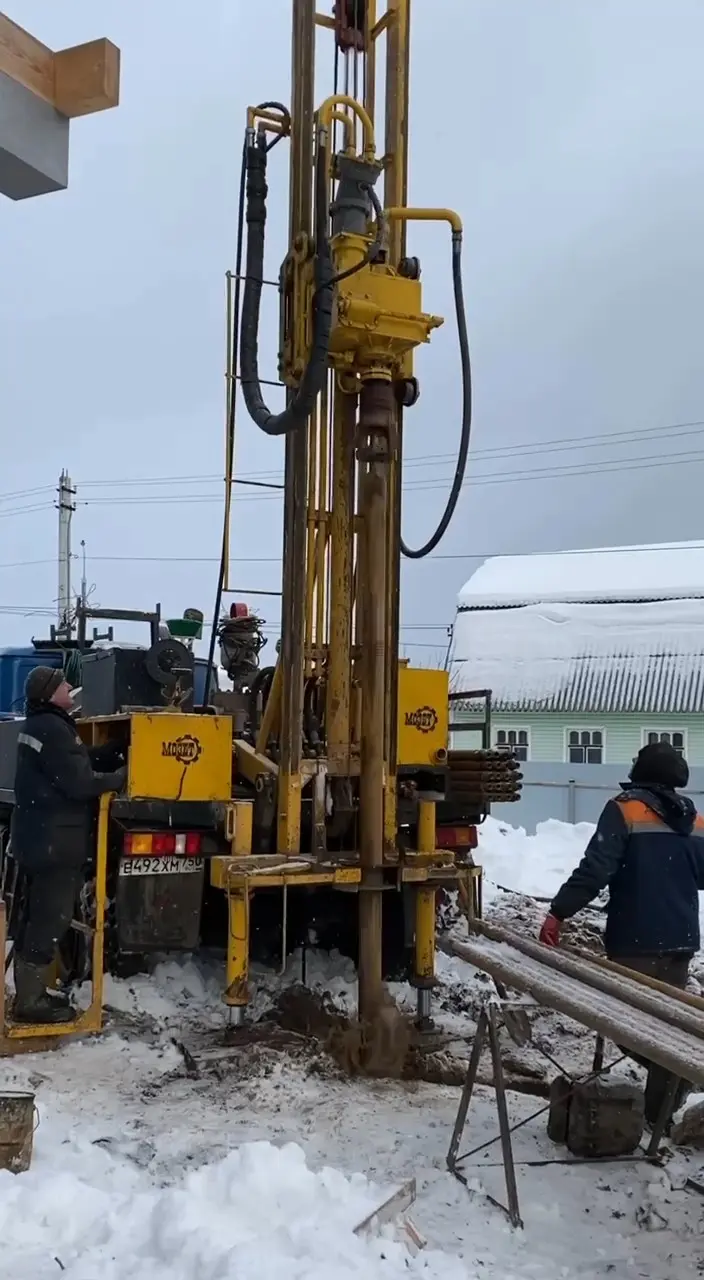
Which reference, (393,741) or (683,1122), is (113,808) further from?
(683,1122)

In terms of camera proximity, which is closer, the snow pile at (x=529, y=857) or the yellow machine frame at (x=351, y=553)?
the yellow machine frame at (x=351, y=553)

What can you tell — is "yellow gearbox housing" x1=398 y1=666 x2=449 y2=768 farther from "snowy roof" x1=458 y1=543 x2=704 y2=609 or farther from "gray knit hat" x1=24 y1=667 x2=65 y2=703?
"snowy roof" x1=458 y1=543 x2=704 y2=609

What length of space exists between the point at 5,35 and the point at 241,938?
12.7 feet

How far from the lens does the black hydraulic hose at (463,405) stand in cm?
599

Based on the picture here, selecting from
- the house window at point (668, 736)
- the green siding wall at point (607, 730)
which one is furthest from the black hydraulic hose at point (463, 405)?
the house window at point (668, 736)

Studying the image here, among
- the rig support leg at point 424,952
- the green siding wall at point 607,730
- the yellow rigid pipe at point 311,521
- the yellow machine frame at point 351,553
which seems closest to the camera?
the yellow machine frame at point 351,553

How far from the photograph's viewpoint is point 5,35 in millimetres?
3547

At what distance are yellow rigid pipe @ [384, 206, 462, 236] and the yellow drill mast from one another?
0.01m

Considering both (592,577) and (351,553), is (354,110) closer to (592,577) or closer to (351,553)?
(351,553)

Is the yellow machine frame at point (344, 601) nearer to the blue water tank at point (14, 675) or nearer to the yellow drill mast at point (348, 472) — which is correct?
the yellow drill mast at point (348, 472)

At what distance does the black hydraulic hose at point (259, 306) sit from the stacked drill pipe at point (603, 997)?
253cm

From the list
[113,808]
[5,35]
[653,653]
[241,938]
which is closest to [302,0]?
[5,35]

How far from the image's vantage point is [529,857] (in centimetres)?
1295

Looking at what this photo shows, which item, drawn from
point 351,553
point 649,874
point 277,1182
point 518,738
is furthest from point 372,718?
point 518,738
